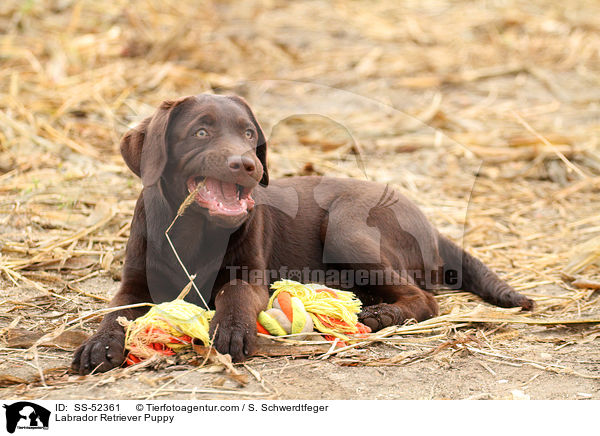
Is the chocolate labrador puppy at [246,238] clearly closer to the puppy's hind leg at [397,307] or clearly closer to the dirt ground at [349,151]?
the puppy's hind leg at [397,307]

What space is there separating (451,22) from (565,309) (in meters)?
8.79

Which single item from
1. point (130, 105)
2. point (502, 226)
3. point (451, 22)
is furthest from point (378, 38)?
point (502, 226)

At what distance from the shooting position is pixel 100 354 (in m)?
3.12

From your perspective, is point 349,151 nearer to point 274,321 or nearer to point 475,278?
point 475,278

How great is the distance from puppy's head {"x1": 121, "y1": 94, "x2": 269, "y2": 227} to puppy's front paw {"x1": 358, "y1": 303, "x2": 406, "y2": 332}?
83 centimetres

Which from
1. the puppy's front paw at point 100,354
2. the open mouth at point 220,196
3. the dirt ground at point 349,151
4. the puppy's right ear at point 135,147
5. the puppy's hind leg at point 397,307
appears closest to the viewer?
the puppy's front paw at point 100,354

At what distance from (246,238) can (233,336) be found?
0.72m

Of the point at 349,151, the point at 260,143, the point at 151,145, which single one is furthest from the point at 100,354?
the point at 349,151

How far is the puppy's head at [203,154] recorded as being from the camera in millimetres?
3471

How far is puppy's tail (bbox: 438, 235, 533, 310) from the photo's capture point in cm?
422

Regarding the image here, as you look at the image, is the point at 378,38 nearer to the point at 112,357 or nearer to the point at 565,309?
the point at 565,309

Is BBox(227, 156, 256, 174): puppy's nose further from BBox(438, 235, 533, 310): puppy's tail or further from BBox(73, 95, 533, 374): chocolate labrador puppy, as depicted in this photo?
BBox(438, 235, 533, 310): puppy's tail
